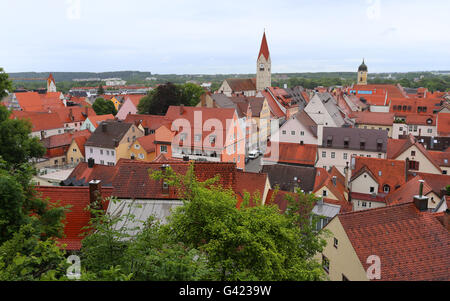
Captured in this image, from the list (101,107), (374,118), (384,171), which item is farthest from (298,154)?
(101,107)

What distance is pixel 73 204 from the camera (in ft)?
52.5

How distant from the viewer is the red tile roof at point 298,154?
39.0m

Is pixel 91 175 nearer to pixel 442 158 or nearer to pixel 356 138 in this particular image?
pixel 356 138

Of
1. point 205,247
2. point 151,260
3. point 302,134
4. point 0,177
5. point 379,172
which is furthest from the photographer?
point 302,134

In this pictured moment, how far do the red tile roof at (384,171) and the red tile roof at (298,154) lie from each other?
6895mm

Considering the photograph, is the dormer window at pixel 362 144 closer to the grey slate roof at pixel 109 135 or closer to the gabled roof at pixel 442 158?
the gabled roof at pixel 442 158

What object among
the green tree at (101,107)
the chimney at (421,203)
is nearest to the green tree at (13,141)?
the chimney at (421,203)

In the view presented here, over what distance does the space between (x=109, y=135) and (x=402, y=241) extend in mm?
37875

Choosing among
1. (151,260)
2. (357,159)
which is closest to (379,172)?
(357,159)

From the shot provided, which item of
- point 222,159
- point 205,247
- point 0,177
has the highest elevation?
point 0,177

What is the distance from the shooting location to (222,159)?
130 ft
